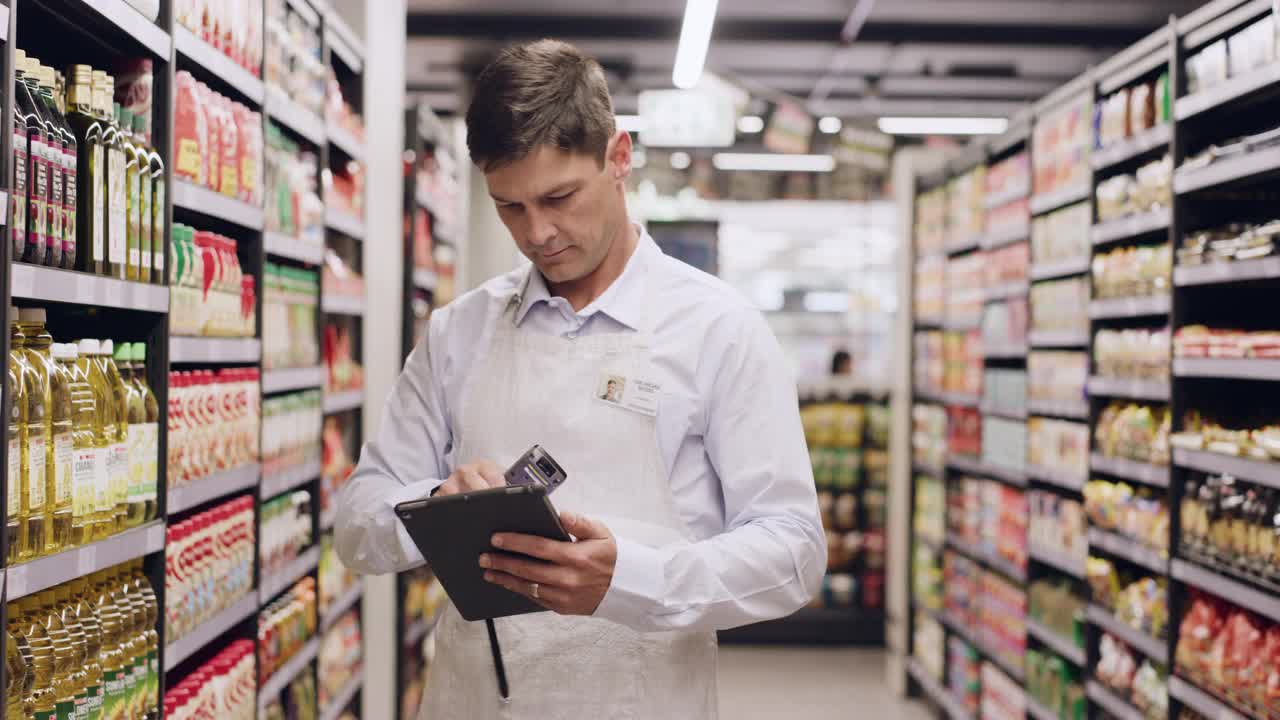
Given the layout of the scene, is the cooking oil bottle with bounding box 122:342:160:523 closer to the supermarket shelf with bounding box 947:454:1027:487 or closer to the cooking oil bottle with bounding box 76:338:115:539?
the cooking oil bottle with bounding box 76:338:115:539

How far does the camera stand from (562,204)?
1943 mm

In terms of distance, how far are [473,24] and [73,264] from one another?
11032mm

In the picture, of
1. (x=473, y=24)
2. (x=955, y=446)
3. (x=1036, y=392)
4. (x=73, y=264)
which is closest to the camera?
(x=73, y=264)

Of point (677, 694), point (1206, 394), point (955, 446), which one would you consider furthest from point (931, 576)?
point (677, 694)

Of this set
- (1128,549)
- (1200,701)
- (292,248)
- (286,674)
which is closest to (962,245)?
(1128,549)

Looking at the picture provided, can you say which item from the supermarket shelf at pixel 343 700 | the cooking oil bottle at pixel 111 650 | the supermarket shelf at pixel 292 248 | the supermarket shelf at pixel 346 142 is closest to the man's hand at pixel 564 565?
the cooking oil bottle at pixel 111 650

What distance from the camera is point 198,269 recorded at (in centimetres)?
327

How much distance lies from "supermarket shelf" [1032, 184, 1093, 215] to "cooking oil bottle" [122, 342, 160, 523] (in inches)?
141

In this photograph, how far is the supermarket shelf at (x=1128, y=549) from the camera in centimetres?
416

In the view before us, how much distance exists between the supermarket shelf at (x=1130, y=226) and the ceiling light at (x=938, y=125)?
12.2 m

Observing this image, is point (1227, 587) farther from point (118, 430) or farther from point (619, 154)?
point (118, 430)

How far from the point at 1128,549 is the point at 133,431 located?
3.32 m

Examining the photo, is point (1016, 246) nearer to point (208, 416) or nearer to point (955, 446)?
point (955, 446)

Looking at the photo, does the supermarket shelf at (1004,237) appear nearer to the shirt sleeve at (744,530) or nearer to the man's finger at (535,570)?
the shirt sleeve at (744,530)
